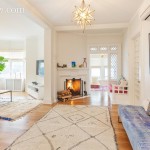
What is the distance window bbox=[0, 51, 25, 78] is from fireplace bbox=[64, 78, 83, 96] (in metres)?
3.18

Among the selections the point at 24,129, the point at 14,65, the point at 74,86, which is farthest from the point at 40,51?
the point at 24,129

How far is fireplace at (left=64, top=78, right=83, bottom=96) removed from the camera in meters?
6.54

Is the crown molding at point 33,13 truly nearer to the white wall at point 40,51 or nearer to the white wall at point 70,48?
the white wall at point 70,48

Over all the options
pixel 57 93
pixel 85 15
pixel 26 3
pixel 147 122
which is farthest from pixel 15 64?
pixel 147 122

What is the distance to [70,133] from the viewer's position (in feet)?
9.48

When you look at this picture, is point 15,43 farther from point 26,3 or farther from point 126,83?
point 126,83

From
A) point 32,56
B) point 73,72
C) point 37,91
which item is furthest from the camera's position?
point 32,56

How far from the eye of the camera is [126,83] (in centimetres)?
528

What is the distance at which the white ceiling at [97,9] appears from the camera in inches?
139

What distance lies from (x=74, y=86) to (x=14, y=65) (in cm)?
389

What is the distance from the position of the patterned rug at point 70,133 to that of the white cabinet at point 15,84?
4553mm

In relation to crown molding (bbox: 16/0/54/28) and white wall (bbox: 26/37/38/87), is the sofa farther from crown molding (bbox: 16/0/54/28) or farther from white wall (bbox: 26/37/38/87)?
white wall (bbox: 26/37/38/87)

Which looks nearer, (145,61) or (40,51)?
(145,61)

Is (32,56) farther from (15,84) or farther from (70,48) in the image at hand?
(70,48)
